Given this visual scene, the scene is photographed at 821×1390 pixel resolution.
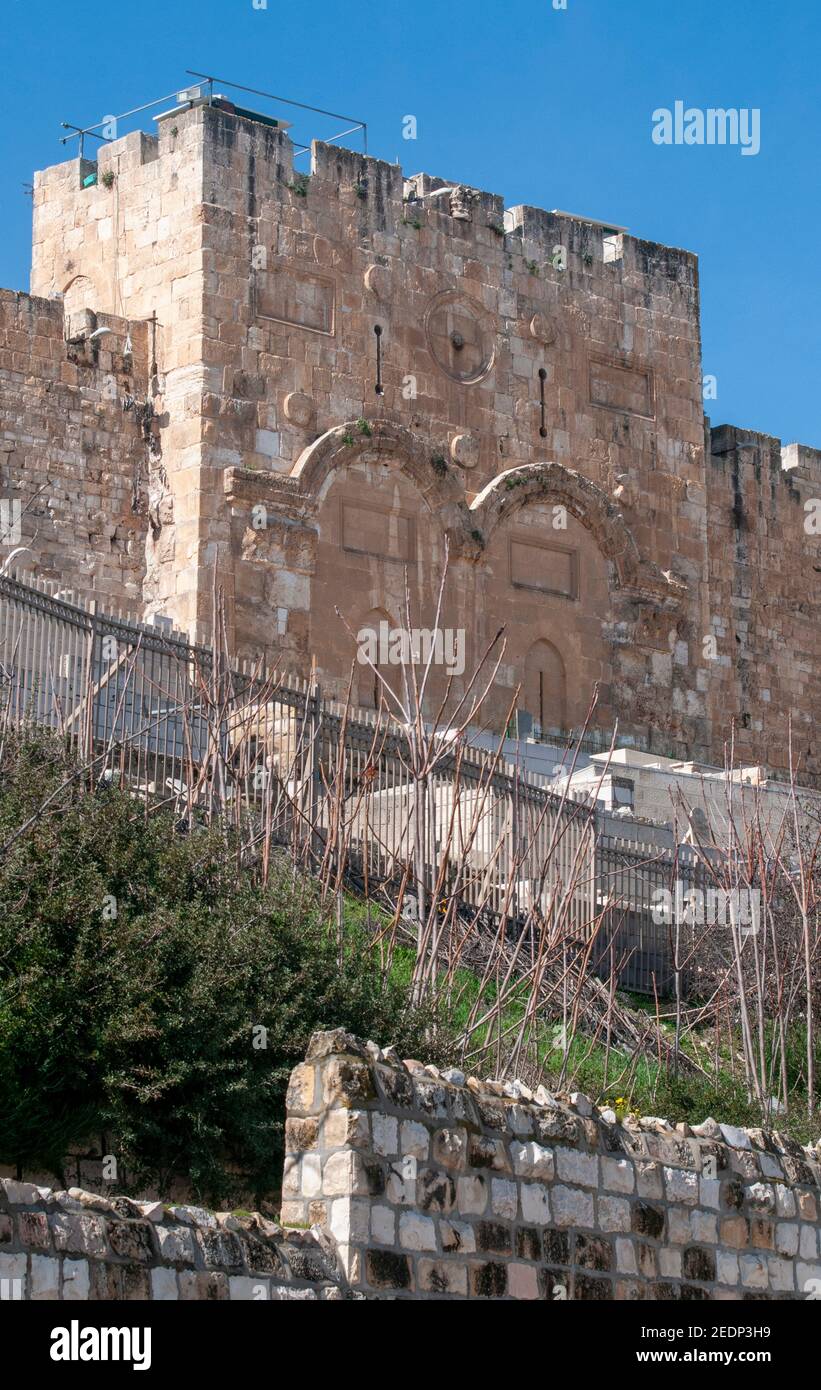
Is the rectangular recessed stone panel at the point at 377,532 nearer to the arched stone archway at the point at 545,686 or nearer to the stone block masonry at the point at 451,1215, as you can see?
the arched stone archway at the point at 545,686

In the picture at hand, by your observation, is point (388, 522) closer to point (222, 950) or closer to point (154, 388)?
point (154, 388)

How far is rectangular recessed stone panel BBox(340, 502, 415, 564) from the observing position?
23.0 metres

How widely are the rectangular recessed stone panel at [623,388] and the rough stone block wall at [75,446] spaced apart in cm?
526

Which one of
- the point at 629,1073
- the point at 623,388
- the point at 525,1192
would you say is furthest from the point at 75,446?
the point at 525,1192

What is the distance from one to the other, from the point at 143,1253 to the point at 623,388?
19.0m

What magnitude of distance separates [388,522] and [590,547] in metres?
2.62

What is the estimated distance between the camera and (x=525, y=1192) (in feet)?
31.1

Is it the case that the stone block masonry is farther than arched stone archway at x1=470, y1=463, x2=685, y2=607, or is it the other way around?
arched stone archway at x1=470, y1=463, x2=685, y2=607

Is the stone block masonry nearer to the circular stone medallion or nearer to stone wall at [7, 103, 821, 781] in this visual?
stone wall at [7, 103, 821, 781]

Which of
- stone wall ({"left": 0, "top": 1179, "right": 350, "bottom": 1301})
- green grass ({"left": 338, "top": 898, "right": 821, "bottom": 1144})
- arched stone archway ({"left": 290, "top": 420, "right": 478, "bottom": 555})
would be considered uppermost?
arched stone archway ({"left": 290, "top": 420, "right": 478, "bottom": 555})

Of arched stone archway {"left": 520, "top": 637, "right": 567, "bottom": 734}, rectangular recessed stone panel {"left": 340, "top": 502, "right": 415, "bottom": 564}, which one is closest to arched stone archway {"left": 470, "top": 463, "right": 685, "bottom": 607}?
rectangular recessed stone panel {"left": 340, "top": 502, "right": 415, "bottom": 564}

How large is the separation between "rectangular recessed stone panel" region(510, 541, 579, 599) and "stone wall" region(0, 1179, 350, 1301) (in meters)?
16.2

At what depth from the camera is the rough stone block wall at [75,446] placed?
21.7 meters

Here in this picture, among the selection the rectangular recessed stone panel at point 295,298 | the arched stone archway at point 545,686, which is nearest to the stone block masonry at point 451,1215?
the arched stone archway at point 545,686
